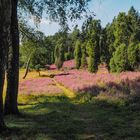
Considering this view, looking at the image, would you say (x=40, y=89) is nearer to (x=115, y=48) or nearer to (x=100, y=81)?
(x=100, y=81)

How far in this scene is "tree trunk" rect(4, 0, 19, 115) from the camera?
65.4 feet

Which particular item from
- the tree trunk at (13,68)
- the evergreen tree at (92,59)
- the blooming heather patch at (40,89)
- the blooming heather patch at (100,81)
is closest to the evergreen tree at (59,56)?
the evergreen tree at (92,59)

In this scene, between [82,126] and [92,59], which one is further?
[92,59]

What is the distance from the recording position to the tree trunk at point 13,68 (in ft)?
65.4

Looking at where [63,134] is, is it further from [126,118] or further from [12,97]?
[12,97]

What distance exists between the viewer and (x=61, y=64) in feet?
383

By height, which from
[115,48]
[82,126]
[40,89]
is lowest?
[82,126]

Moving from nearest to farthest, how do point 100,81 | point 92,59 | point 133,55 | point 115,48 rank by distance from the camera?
point 100,81 → point 133,55 → point 115,48 → point 92,59

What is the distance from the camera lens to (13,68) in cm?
2062

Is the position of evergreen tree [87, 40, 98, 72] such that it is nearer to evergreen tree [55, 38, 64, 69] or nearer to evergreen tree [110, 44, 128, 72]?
evergreen tree [110, 44, 128, 72]

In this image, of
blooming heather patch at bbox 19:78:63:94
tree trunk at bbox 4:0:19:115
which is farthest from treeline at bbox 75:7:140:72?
tree trunk at bbox 4:0:19:115

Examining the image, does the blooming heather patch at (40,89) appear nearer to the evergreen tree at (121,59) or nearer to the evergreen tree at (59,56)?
the evergreen tree at (121,59)

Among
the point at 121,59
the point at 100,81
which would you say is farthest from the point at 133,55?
the point at 100,81

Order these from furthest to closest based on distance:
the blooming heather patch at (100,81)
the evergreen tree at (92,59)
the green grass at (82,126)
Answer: the evergreen tree at (92,59)
the blooming heather patch at (100,81)
the green grass at (82,126)
